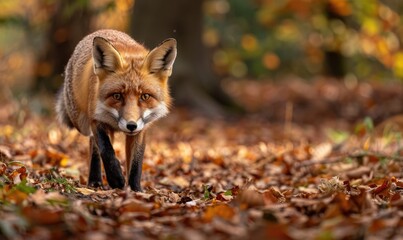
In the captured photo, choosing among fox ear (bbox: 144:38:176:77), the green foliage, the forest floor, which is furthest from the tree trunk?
fox ear (bbox: 144:38:176:77)

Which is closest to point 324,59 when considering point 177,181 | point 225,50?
point 225,50

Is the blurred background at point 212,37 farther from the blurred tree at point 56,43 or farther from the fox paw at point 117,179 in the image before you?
the fox paw at point 117,179

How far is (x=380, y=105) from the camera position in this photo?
14859mm

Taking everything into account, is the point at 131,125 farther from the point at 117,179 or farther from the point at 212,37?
the point at 212,37

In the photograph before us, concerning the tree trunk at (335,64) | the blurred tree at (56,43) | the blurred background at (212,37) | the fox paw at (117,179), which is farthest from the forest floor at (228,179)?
the tree trunk at (335,64)

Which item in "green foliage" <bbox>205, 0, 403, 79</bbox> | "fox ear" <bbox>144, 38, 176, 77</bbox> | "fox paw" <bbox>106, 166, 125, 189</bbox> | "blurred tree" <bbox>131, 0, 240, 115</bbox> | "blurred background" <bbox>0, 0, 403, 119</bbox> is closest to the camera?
"fox ear" <bbox>144, 38, 176, 77</bbox>

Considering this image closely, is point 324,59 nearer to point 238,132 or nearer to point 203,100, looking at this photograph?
point 203,100

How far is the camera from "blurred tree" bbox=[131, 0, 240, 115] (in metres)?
13.2

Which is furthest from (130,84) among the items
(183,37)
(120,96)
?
(183,37)

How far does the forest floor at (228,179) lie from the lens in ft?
11.3

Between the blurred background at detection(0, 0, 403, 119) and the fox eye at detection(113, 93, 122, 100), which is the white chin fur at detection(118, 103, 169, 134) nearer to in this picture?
the fox eye at detection(113, 93, 122, 100)

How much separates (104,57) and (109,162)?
941 millimetres

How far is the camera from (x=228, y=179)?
23.0 ft

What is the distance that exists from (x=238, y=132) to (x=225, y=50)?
1270 cm
